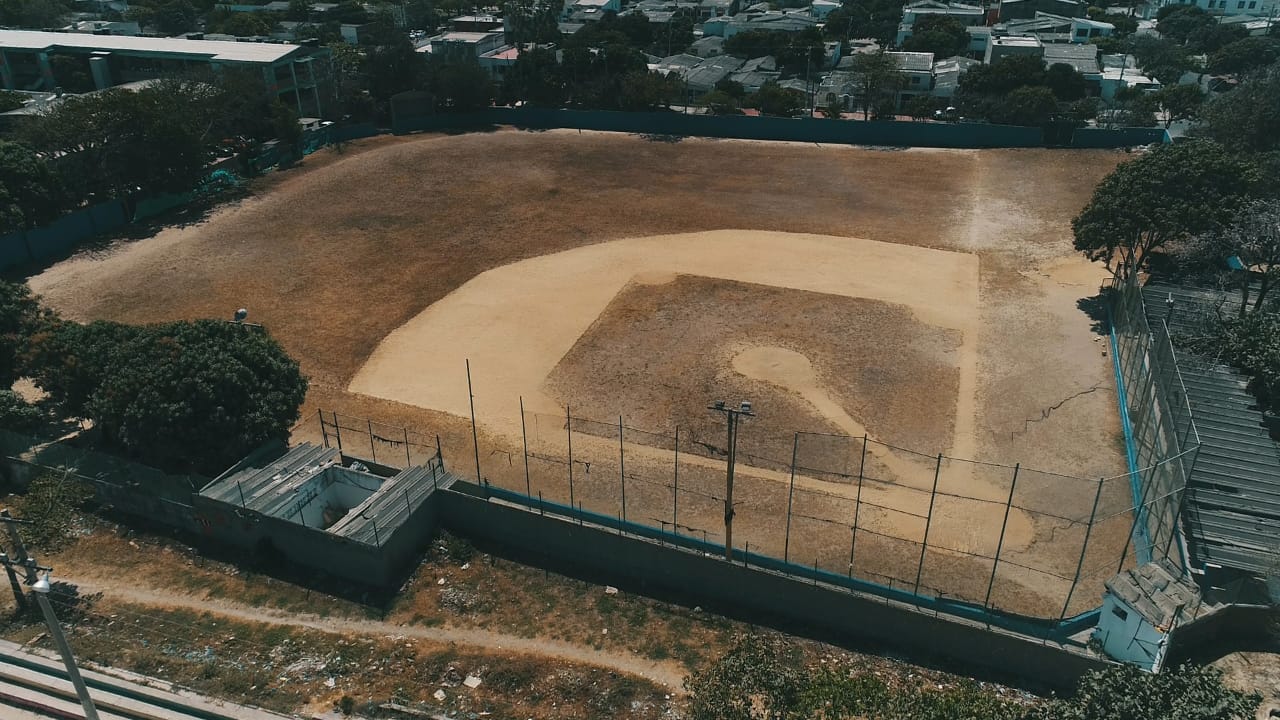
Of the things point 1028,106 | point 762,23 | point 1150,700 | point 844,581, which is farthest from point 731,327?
point 762,23

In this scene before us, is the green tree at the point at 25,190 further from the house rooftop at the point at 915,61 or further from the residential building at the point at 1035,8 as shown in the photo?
the residential building at the point at 1035,8

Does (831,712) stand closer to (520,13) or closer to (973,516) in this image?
(973,516)

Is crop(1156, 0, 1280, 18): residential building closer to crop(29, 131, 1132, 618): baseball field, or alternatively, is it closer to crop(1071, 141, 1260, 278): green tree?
crop(29, 131, 1132, 618): baseball field

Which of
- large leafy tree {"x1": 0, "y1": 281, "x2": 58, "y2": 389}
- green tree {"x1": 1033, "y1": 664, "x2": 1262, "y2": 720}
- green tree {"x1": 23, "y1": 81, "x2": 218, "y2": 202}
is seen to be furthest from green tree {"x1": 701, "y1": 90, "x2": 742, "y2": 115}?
green tree {"x1": 1033, "y1": 664, "x2": 1262, "y2": 720}

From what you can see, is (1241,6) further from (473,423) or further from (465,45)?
(473,423)

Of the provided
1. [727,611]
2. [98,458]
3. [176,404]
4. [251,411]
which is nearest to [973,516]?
[727,611]

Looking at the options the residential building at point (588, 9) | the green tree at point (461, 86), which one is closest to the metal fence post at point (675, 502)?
the green tree at point (461, 86)
